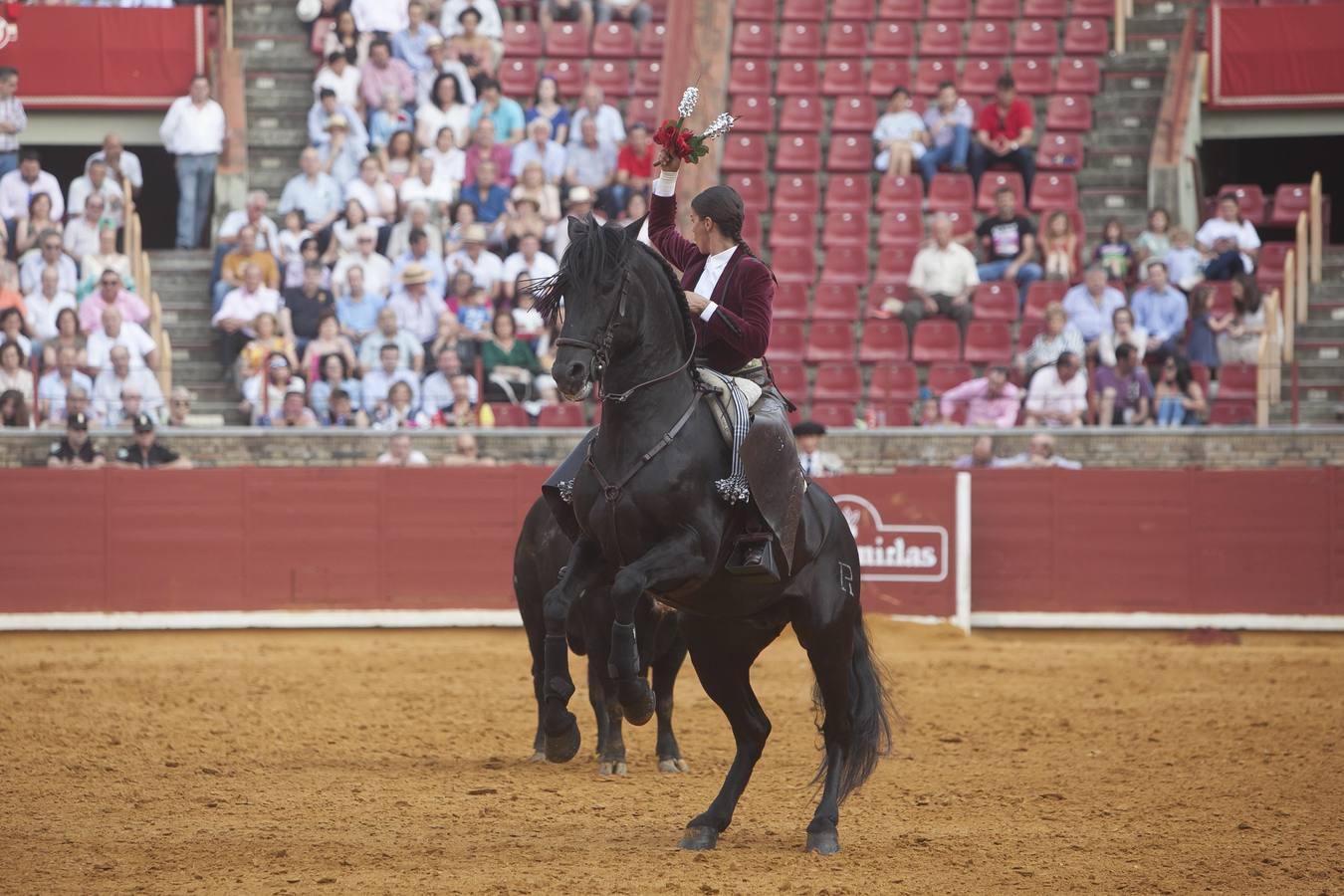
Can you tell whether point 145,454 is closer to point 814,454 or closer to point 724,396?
point 814,454

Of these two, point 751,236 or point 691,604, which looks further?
point 751,236

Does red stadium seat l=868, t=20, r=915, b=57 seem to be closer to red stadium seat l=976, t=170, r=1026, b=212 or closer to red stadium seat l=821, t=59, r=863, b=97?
red stadium seat l=821, t=59, r=863, b=97

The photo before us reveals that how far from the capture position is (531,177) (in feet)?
62.8

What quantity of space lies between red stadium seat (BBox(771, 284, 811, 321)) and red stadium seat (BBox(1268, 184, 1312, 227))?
575cm

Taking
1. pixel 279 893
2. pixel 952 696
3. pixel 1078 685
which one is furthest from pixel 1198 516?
pixel 279 893

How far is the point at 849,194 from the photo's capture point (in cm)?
2048

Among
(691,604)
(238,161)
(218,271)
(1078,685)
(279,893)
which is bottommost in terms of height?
(1078,685)

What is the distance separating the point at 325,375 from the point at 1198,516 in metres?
8.62

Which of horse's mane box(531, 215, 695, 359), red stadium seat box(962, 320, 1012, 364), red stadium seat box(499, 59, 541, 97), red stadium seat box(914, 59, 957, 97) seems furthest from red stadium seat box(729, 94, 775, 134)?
horse's mane box(531, 215, 695, 359)

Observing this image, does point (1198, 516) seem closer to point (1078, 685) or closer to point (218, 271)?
point (1078, 685)

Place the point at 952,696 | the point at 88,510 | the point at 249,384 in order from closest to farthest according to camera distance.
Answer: the point at 952,696, the point at 88,510, the point at 249,384

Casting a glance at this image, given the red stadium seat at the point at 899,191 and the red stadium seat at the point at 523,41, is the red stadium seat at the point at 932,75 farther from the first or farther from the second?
the red stadium seat at the point at 523,41

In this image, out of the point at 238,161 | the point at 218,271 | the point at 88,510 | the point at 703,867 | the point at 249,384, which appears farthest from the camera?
the point at 238,161

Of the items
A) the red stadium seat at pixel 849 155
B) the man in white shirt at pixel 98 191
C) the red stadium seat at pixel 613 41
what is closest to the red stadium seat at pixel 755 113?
the red stadium seat at pixel 849 155
